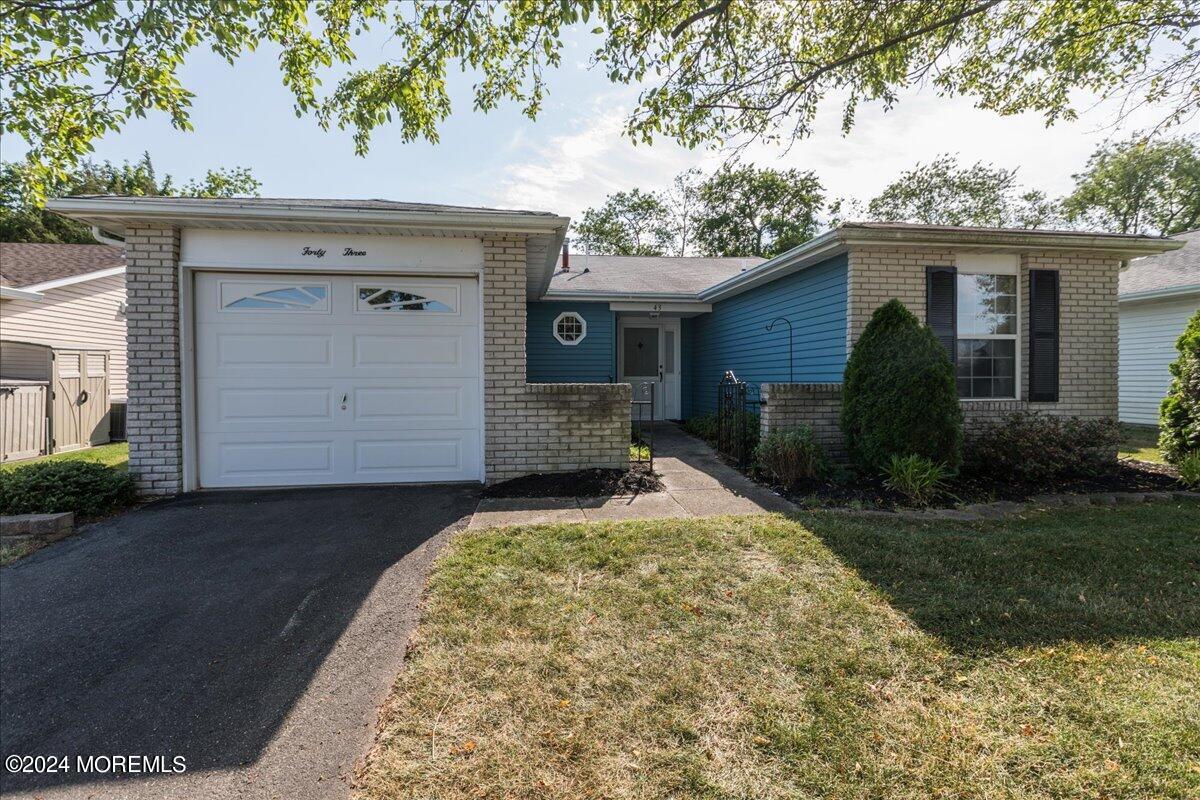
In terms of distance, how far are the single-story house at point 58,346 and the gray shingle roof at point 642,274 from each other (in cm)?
782

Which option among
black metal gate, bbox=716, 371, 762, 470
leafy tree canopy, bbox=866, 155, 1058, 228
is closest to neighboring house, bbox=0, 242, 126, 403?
black metal gate, bbox=716, 371, 762, 470

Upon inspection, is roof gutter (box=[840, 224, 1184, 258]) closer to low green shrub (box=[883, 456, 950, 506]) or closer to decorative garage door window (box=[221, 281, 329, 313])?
low green shrub (box=[883, 456, 950, 506])

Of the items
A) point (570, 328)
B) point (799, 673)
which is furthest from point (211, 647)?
point (570, 328)

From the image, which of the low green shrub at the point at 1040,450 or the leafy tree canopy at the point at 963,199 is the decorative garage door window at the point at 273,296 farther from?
the leafy tree canopy at the point at 963,199

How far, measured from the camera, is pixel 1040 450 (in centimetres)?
598

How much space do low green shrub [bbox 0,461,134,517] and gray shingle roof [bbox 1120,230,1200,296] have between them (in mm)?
16469

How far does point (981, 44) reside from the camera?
7125mm

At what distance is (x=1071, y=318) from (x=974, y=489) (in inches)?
137

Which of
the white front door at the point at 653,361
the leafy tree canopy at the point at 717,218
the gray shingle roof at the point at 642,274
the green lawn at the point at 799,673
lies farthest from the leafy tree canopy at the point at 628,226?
the green lawn at the point at 799,673

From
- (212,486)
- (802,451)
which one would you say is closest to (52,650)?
(212,486)

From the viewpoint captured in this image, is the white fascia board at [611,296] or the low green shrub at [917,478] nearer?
the low green shrub at [917,478]

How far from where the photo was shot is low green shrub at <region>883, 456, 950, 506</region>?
16.9 feet

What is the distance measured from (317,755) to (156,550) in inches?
122

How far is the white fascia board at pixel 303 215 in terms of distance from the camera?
200 inches
